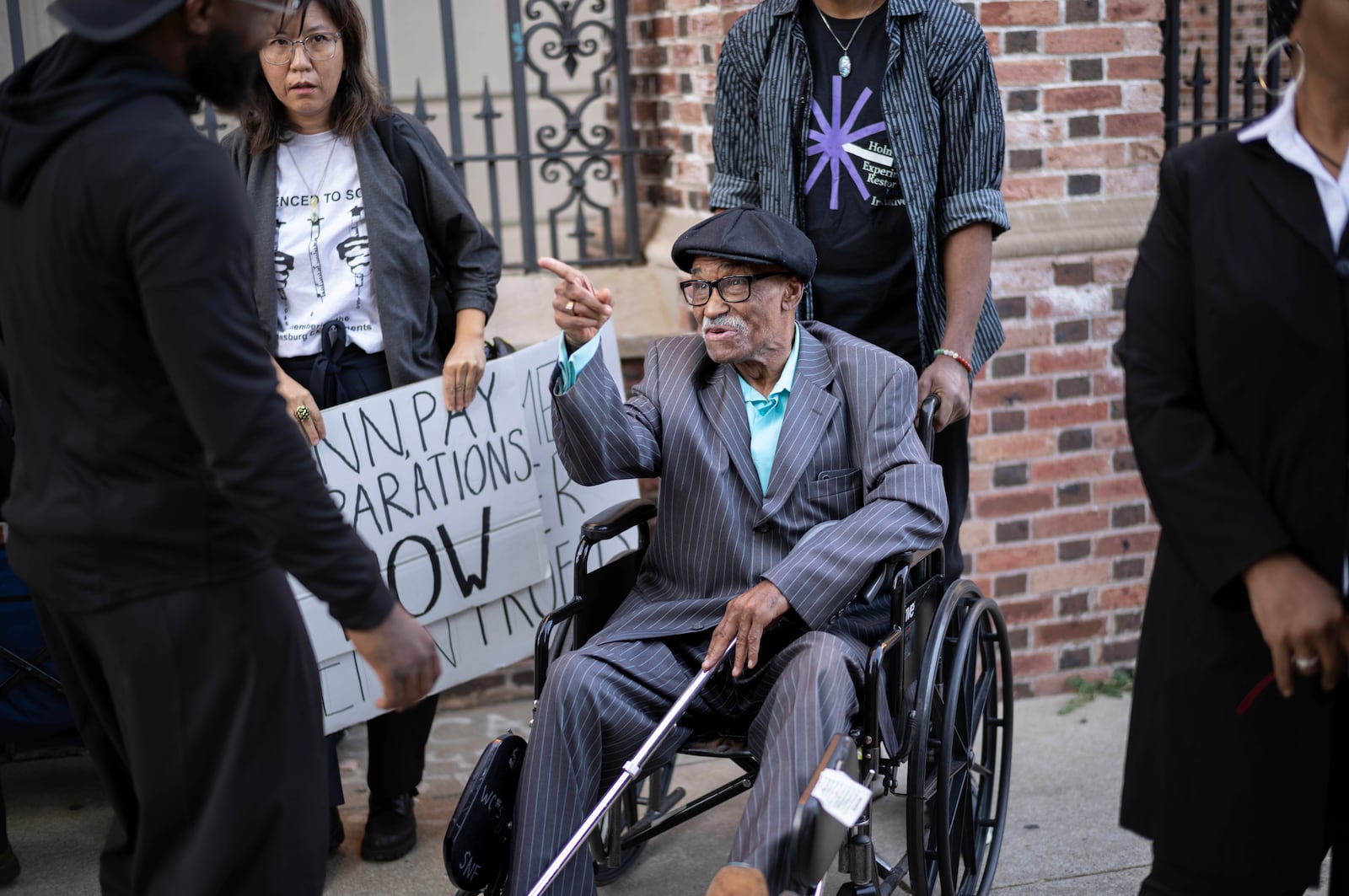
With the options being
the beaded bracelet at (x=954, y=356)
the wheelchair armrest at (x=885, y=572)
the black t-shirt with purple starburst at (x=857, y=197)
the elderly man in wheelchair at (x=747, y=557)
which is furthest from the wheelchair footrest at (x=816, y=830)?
the black t-shirt with purple starburst at (x=857, y=197)

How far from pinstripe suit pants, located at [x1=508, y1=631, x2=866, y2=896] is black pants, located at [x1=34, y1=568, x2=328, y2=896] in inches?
25.8

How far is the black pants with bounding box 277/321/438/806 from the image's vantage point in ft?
11.2

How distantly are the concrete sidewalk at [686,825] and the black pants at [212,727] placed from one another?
1519 mm

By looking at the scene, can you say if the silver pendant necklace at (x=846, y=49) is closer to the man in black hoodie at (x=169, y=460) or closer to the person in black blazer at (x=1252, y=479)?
the person in black blazer at (x=1252, y=479)

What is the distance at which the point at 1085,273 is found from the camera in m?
4.23

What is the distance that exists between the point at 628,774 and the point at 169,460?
41.8 inches

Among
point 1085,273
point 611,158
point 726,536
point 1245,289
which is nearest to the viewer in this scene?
point 1245,289

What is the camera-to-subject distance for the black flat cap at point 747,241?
2955 millimetres

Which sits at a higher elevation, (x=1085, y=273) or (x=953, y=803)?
(x=1085, y=273)

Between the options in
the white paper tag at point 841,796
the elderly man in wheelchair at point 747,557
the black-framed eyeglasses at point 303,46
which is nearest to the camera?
the white paper tag at point 841,796

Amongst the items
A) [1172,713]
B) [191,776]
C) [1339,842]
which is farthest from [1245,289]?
[191,776]

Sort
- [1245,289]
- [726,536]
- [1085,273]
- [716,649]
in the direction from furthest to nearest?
[1085,273] < [726,536] < [716,649] < [1245,289]

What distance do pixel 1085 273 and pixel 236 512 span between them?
2.97 metres

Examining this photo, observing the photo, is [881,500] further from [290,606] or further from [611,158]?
[611,158]
